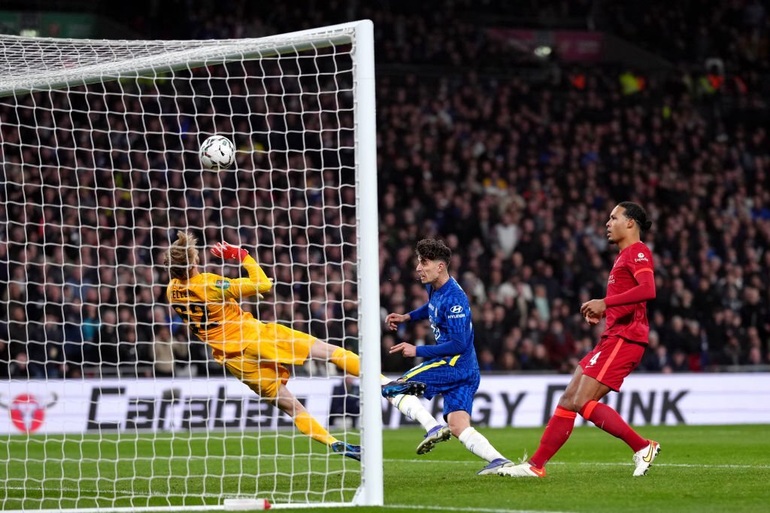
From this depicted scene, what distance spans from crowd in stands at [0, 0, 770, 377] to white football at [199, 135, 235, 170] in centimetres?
674

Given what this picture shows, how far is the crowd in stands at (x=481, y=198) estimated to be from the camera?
1709 cm

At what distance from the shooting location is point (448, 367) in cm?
905

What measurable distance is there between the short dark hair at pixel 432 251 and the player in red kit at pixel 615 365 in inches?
49.6

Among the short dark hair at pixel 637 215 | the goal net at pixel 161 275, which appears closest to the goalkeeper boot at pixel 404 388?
the goal net at pixel 161 275

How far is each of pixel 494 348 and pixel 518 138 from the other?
698 cm

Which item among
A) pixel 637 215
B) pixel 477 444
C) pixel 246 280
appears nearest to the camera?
pixel 246 280

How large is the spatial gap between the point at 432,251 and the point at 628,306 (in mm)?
1538

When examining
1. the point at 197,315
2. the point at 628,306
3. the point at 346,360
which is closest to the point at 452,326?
the point at 346,360

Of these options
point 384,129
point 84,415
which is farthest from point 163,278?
point 384,129

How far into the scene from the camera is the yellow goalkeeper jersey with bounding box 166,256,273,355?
29.3 ft

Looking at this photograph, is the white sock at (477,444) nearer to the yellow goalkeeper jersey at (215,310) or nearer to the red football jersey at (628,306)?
the red football jersey at (628,306)

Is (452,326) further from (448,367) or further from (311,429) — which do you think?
(311,429)

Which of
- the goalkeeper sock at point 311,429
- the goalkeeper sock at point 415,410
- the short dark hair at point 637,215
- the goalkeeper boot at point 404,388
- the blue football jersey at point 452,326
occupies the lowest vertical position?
the goalkeeper sock at point 311,429

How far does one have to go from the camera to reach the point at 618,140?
1006 inches
